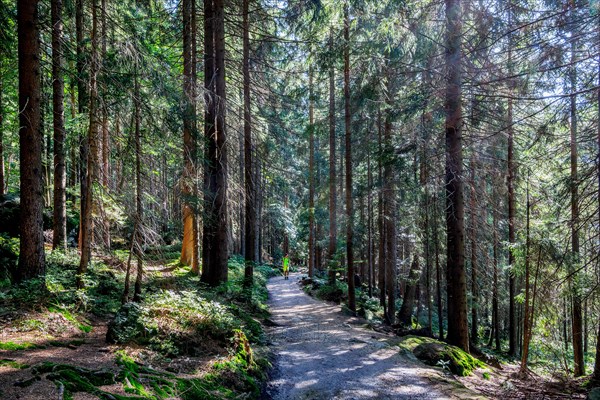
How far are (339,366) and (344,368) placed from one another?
14 centimetres

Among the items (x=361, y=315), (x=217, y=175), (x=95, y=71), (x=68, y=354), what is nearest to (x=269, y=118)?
(x=217, y=175)

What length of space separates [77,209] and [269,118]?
10.7 m

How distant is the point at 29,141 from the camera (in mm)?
6957

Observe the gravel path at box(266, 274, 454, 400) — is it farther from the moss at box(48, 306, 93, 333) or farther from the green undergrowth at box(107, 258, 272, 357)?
the moss at box(48, 306, 93, 333)

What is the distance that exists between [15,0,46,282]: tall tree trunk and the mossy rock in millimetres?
8589

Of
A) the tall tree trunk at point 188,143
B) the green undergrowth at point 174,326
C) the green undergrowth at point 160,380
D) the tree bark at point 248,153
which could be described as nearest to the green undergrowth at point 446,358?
the green undergrowth at point 160,380

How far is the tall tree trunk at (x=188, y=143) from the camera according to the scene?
27.2 feet

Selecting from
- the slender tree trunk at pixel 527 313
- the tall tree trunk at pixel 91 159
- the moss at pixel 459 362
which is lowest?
the moss at pixel 459 362

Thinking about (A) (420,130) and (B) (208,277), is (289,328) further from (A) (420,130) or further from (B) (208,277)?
(A) (420,130)

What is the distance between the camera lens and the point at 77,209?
53.5ft

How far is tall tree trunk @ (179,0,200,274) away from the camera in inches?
327

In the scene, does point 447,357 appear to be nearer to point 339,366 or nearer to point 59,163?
point 339,366

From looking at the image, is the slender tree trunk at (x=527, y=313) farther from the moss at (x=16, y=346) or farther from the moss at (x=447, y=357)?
the moss at (x=16, y=346)

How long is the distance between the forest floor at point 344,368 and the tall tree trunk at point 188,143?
4629 millimetres
